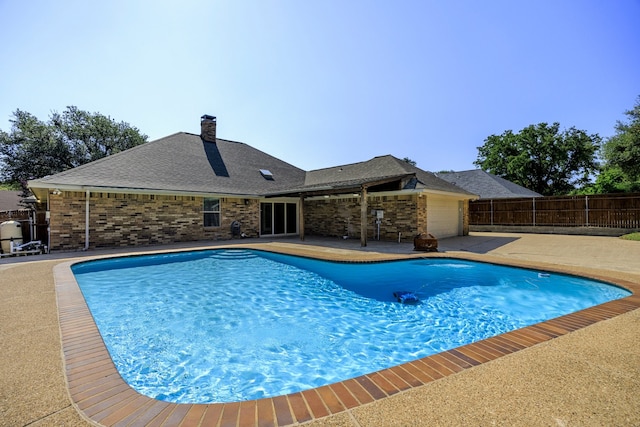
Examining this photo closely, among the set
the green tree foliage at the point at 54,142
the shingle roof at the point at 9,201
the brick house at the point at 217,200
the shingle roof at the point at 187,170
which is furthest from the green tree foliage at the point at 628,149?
the shingle roof at the point at 9,201

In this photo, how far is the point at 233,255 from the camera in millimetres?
10781

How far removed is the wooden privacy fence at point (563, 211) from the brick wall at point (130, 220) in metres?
16.9

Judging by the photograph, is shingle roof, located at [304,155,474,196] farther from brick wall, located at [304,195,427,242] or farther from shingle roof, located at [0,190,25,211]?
shingle roof, located at [0,190,25,211]

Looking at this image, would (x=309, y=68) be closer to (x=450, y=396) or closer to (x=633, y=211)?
(x=450, y=396)

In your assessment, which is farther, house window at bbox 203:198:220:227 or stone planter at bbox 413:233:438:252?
house window at bbox 203:198:220:227

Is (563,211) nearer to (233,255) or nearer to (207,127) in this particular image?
(233,255)

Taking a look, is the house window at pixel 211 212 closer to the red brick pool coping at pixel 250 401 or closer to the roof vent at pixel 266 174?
the roof vent at pixel 266 174

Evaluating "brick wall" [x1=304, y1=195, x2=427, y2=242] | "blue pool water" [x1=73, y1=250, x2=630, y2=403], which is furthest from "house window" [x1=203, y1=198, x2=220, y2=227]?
"brick wall" [x1=304, y1=195, x2=427, y2=242]

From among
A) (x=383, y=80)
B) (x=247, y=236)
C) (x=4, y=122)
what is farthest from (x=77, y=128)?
(x=383, y=80)

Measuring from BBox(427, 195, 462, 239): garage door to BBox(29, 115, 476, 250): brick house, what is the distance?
0.17ft

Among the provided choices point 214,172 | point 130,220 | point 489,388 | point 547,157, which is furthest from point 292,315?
point 547,157

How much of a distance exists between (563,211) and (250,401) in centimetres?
2123

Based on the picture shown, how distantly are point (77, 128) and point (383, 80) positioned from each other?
25572 millimetres

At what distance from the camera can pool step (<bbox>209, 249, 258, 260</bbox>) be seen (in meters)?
10.5
